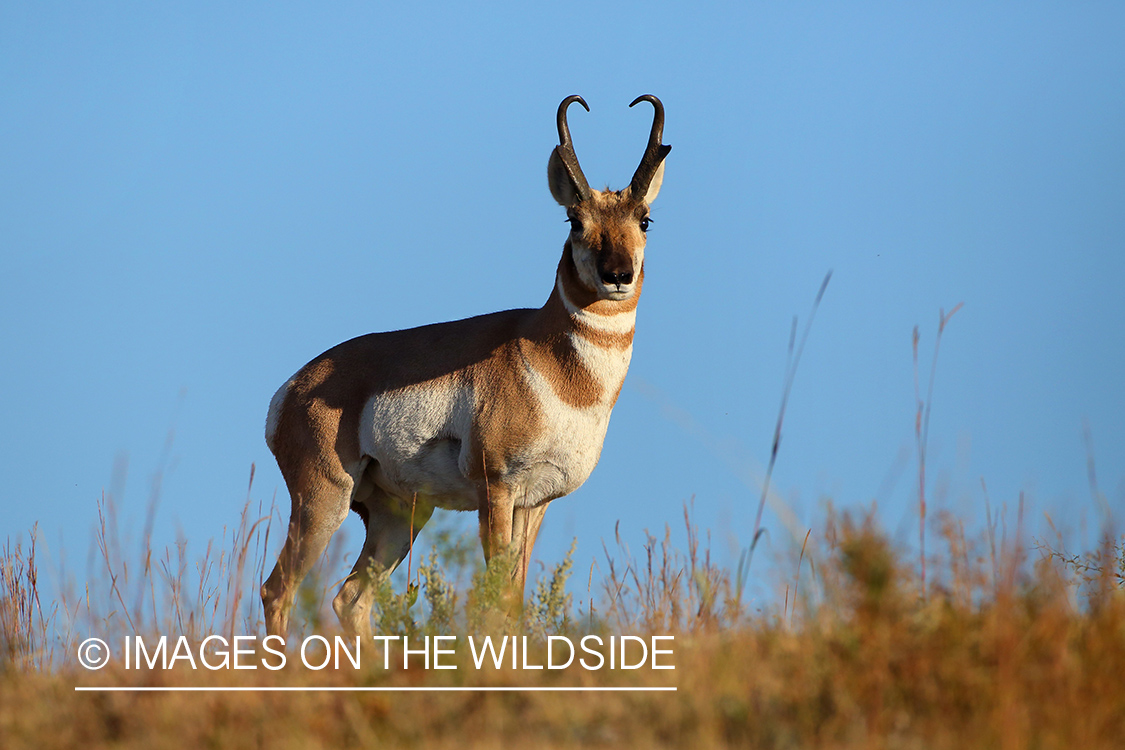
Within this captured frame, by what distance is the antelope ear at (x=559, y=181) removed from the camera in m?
9.01

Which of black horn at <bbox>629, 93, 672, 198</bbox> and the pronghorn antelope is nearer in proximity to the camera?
the pronghorn antelope

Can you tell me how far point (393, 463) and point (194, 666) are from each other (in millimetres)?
→ 3770

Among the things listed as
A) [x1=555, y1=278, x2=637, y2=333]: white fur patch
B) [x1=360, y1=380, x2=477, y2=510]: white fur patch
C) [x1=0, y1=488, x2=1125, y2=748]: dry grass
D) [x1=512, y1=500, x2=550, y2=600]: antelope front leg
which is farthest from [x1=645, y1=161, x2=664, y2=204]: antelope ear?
[x1=0, y1=488, x2=1125, y2=748]: dry grass

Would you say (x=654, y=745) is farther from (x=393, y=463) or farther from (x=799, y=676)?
(x=393, y=463)

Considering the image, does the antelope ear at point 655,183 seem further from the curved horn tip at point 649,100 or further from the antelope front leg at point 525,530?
the antelope front leg at point 525,530

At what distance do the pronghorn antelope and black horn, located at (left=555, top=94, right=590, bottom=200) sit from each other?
0.04 feet

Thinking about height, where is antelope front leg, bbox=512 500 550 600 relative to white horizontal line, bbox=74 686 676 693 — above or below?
above

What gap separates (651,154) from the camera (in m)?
9.12

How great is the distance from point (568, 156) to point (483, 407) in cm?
225

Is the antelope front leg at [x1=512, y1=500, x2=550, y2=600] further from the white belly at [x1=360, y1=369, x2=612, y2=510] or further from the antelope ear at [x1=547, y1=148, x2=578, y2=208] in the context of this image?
the antelope ear at [x1=547, y1=148, x2=578, y2=208]

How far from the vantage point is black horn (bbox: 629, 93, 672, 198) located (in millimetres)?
8992

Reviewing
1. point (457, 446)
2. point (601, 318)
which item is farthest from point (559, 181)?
point (457, 446)

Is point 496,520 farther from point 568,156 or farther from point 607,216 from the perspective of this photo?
point 568,156

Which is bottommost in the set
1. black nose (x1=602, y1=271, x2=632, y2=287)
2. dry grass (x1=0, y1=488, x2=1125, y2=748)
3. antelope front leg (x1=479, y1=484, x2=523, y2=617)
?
dry grass (x1=0, y1=488, x2=1125, y2=748)
